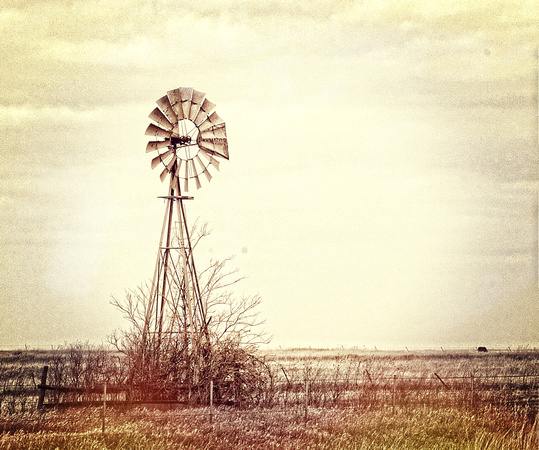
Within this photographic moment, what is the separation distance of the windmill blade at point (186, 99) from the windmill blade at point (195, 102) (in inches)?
4.2

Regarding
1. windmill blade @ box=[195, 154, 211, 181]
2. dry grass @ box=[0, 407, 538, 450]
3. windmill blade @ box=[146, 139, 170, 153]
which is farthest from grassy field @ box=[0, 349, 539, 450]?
windmill blade @ box=[146, 139, 170, 153]

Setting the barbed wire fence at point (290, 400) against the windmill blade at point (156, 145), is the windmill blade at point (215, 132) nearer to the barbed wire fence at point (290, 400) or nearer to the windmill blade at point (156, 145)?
the windmill blade at point (156, 145)

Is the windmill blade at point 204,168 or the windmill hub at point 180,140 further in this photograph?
the windmill blade at point 204,168

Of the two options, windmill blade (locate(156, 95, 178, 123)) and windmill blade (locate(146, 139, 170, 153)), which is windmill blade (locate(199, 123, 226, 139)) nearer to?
windmill blade (locate(156, 95, 178, 123))

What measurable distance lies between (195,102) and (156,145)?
2.03 meters

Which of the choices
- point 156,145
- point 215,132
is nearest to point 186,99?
point 215,132

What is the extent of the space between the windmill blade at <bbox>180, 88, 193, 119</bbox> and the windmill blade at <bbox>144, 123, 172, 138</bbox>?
0.87 metres

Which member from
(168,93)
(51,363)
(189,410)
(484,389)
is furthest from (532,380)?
(51,363)

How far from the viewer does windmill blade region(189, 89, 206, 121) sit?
82.5 feet

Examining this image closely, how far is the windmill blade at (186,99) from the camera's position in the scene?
2502 centimetres

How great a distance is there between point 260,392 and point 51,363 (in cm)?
2677

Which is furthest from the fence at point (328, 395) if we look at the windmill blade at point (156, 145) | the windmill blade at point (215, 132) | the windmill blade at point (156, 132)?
the windmill blade at point (156, 132)

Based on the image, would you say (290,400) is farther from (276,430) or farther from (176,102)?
(176,102)

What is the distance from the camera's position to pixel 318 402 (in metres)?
25.2
